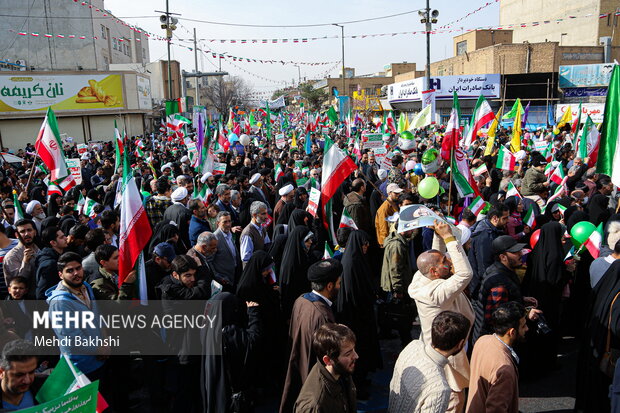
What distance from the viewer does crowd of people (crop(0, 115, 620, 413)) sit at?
2832mm

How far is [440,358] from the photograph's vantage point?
2.79 m

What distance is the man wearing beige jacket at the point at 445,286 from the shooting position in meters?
3.38

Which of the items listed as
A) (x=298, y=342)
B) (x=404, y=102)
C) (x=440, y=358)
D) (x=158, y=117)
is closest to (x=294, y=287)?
(x=298, y=342)

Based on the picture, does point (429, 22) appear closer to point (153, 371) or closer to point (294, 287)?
point (294, 287)

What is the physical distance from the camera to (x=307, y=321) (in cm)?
360

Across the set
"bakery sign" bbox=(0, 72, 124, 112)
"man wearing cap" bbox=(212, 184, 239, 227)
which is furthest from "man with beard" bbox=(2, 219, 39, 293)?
"bakery sign" bbox=(0, 72, 124, 112)

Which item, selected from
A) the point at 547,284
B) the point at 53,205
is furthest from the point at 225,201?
the point at 547,284

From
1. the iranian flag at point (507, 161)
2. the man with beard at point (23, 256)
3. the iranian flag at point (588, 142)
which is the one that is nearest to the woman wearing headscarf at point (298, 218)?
the man with beard at point (23, 256)

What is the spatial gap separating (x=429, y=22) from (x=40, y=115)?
76.3 feet

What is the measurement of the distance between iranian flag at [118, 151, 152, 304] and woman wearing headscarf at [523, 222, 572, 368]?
3846 mm

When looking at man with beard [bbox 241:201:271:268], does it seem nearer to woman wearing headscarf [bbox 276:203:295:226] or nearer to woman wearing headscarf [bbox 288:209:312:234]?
woman wearing headscarf [bbox 288:209:312:234]

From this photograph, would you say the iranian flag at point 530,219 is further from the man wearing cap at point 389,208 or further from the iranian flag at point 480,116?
the iranian flag at point 480,116

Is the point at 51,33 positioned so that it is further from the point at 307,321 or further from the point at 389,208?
the point at 307,321

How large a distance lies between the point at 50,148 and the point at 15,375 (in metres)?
6.08
